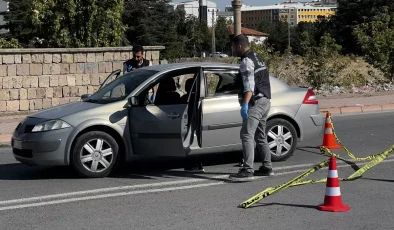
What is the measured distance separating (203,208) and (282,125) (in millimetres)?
2770

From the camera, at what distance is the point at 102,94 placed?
9164 mm

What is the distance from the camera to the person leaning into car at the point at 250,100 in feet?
25.6

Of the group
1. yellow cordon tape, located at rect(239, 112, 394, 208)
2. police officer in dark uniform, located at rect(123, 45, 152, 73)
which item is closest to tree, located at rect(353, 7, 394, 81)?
yellow cordon tape, located at rect(239, 112, 394, 208)

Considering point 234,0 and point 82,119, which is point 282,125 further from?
point 234,0

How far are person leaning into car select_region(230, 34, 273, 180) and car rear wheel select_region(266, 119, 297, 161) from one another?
951 millimetres

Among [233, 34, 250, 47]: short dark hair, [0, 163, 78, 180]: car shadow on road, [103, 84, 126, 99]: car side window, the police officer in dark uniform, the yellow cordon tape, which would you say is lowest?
[0, 163, 78, 180]: car shadow on road

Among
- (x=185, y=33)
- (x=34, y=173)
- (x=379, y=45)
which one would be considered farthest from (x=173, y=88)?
(x=185, y=33)

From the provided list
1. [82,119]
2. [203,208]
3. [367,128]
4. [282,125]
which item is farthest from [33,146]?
[367,128]

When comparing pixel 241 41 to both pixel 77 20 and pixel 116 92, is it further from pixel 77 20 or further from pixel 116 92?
pixel 77 20

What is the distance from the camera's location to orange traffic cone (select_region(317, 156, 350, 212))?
641cm

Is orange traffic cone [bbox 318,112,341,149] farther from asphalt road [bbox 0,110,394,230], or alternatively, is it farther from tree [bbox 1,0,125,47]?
tree [bbox 1,0,125,47]

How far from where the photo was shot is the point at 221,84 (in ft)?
29.6

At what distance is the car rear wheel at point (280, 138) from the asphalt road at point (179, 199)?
0.16 metres

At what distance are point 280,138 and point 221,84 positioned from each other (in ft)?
3.80
